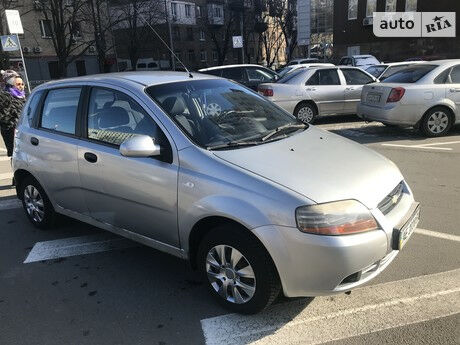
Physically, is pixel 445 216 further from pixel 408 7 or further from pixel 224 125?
pixel 408 7

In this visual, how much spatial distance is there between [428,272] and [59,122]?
3703mm

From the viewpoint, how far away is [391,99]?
9.09 m

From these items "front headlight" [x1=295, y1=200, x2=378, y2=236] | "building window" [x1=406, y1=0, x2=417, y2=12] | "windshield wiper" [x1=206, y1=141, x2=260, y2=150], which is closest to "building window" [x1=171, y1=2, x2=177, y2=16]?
"building window" [x1=406, y1=0, x2=417, y2=12]

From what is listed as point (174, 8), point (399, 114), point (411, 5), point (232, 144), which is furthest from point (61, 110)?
point (174, 8)

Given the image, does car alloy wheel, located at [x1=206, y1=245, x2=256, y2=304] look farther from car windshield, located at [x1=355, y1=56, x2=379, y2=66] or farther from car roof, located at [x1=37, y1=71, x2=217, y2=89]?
car windshield, located at [x1=355, y1=56, x2=379, y2=66]

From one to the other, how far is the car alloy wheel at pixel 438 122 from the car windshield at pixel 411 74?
2.75 ft

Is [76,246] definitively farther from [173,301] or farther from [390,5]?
[390,5]

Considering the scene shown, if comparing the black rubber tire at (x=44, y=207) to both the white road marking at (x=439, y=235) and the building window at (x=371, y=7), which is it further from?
the building window at (x=371, y=7)

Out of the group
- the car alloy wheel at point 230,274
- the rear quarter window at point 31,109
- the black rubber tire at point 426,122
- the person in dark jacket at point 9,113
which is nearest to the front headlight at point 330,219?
the car alloy wheel at point 230,274

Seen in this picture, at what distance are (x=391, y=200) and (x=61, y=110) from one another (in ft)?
10.7

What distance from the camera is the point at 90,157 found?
12.7 feet

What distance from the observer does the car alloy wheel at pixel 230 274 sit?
3049 millimetres

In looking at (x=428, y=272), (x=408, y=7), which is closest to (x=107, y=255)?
(x=428, y=272)

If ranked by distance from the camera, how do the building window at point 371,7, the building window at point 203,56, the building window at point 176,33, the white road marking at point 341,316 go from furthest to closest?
the building window at point 203,56, the building window at point 176,33, the building window at point 371,7, the white road marking at point 341,316
